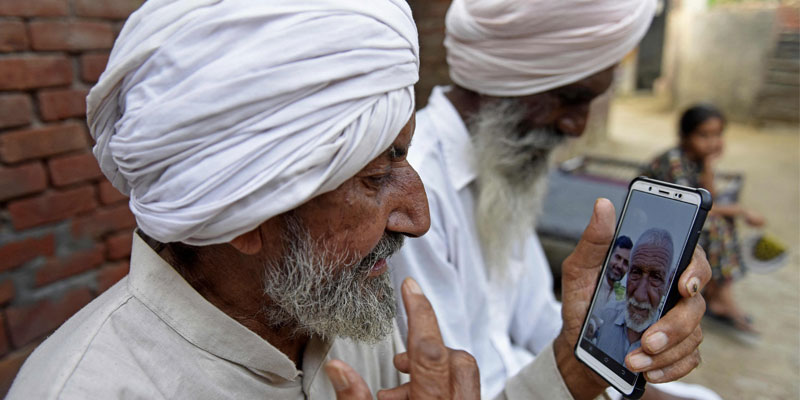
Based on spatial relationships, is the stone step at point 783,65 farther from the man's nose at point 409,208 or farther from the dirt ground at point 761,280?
the man's nose at point 409,208

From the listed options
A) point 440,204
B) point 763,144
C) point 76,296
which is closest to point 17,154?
point 76,296

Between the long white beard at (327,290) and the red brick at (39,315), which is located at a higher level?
the long white beard at (327,290)

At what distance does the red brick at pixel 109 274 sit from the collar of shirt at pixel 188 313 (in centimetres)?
125

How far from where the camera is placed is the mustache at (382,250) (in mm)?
1062

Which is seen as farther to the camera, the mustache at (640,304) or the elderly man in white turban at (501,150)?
the elderly man in white turban at (501,150)

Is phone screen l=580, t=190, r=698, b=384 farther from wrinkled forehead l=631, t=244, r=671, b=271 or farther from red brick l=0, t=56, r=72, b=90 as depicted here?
red brick l=0, t=56, r=72, b=90

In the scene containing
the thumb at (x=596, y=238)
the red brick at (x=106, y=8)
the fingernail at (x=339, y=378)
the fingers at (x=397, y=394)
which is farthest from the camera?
the red brick at (x=106, y=8)

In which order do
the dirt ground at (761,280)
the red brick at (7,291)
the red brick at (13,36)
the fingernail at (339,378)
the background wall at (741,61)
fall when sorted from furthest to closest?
1. the background wall at (741,61)
2. the dirt ground at (761,280)
3. the red brick at (7,291)
4. the red brick at (13,36)
5. the fingernail at (339,378)

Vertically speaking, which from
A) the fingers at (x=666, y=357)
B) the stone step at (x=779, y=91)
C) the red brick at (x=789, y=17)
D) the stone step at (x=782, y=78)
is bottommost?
the stone step at (x=779, y=91)

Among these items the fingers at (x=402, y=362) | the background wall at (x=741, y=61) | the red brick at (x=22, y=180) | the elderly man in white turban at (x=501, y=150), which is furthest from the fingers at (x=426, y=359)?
the background wall at (x=741, y=61)

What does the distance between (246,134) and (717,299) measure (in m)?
4.06

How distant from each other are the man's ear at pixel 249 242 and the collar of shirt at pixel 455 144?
40.6 inches

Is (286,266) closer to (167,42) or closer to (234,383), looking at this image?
(234,383)

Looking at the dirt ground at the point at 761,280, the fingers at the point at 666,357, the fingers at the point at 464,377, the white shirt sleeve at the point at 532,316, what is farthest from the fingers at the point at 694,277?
the dirt ground at the point at 761,280
